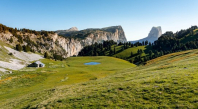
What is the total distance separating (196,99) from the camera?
14.0 m

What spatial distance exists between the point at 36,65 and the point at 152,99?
8927 centimetres

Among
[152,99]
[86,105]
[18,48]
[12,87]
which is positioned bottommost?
[12,87]

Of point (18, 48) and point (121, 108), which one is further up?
point (18, 48)

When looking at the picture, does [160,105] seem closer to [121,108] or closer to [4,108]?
[121,108]

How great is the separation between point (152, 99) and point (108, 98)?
594 cm

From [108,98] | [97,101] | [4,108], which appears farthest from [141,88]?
[4,108]

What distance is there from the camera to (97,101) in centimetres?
1816

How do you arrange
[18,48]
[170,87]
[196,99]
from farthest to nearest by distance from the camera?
[18,48] → [170,87] → [196,99]

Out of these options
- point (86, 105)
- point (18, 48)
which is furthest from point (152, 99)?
point (18, 48)

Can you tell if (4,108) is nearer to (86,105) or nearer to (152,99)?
(86,105)

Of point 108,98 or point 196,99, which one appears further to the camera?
point 108,98

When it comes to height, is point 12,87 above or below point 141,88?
below

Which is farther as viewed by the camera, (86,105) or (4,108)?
(4,108)

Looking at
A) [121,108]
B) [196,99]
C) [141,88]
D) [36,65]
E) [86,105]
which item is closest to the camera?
[196,99]
